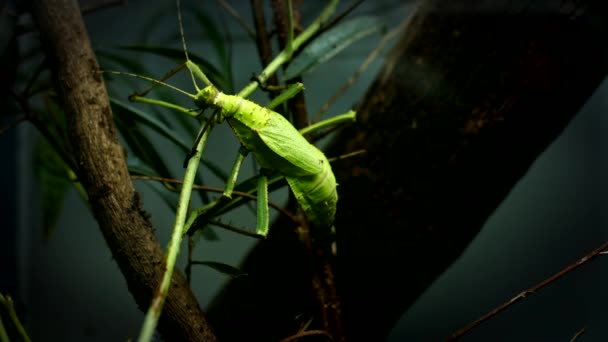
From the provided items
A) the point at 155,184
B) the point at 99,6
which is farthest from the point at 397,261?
the point at 99,6

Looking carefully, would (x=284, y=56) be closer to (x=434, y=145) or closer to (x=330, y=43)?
(x=330, y=43)

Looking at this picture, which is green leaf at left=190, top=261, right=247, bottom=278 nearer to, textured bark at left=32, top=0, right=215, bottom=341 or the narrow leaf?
textured bark at left=32, top=0, right=215, bottom=341

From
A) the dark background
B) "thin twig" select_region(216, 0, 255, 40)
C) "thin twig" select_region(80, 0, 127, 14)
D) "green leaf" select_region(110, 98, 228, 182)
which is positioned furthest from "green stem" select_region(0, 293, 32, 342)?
"thin twig" select_region(216, 0, 255, 40)

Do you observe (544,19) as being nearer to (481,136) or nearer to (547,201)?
(481,136)

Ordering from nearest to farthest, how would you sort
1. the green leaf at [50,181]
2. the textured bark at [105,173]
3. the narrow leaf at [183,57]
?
the textured bark at [105,173], the narrow leaf at [183,57], the green leaf at [50,181]

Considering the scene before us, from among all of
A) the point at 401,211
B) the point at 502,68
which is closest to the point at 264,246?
the point at 401,211

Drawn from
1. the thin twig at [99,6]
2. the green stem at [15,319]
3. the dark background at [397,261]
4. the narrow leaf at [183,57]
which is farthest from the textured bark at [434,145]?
the thin twig at [99,6]

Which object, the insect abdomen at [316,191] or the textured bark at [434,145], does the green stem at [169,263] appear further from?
the textured bark at [434,145]
